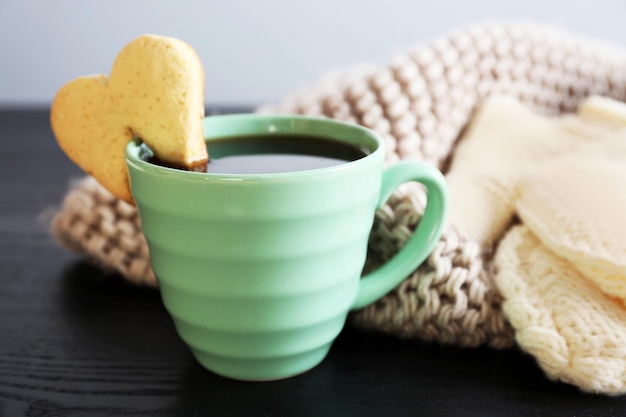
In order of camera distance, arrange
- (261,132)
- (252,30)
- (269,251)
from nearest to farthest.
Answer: (269,251), (261,132), (252,30)

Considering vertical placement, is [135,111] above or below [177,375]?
above

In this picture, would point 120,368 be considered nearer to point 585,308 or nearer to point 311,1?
point 585,308

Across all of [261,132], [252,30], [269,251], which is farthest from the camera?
[252,30]

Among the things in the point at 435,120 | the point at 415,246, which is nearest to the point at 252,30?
the point at 435,120

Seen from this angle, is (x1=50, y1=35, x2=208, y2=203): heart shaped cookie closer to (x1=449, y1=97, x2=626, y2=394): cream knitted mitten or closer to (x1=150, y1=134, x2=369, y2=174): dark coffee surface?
(x1=150, y1=134, x2=369, y2=174): dark coffee surface

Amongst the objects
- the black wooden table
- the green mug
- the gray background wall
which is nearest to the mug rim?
the green mug

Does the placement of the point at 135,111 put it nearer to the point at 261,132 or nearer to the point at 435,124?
the point at 261,132
